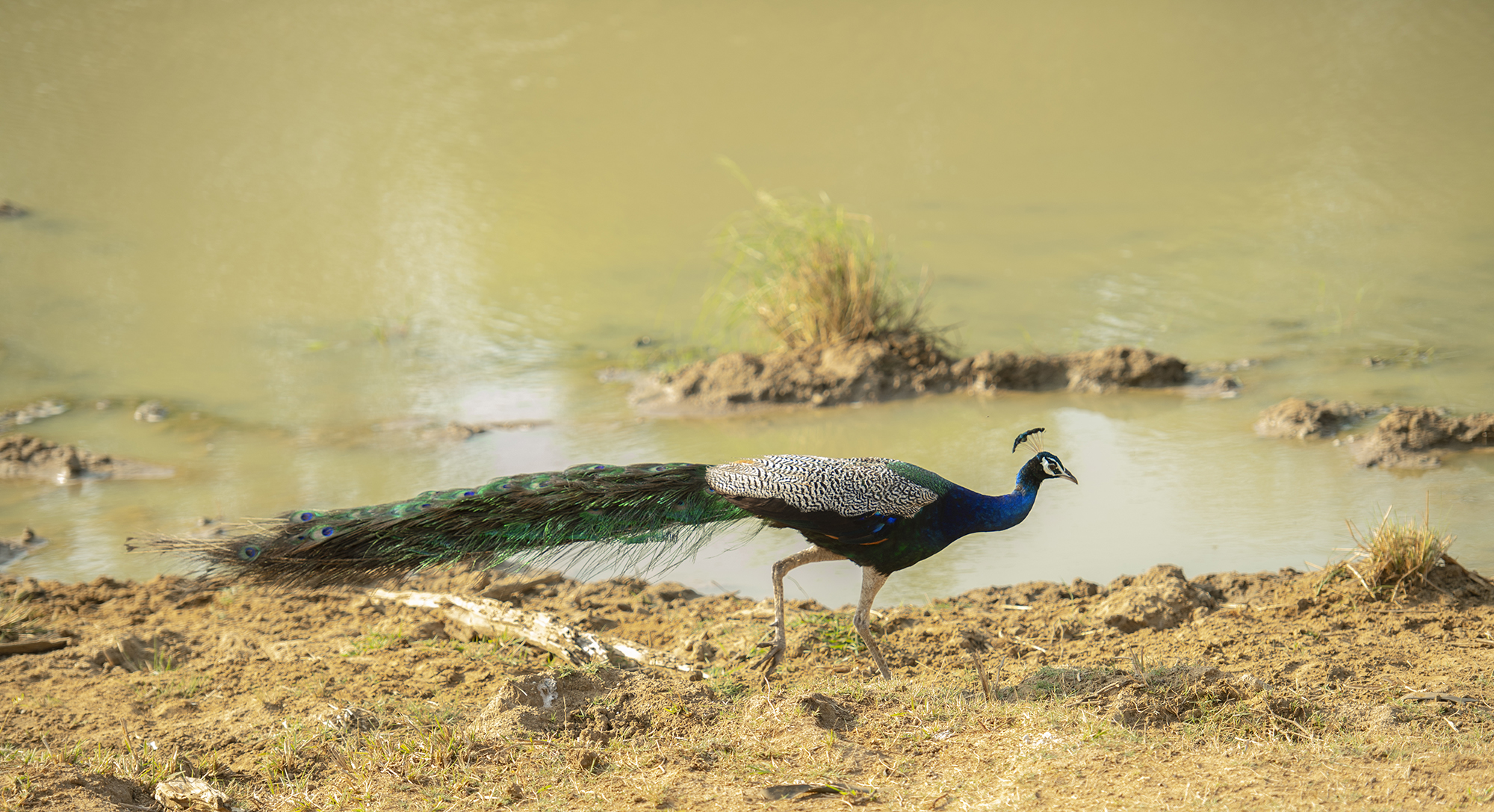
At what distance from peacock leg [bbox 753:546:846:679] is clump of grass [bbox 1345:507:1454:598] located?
7.44 ft

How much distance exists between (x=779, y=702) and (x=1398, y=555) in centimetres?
286

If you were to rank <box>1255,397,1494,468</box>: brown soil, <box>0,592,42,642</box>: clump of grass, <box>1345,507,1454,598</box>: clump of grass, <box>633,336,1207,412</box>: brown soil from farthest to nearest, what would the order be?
<box>633,336,1207,412</box>: brown soil
<box>1255,397,1494,468</box>: brown soil
<box>0,592,42,642</box>: clump of grass
<box>1345,507,1454,598</box>: clump of grass

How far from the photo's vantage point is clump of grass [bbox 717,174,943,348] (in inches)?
328

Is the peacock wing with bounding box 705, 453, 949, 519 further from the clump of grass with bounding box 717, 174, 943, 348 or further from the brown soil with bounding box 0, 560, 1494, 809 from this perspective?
the clump of grass with bounding box 717, 174, 943, 348

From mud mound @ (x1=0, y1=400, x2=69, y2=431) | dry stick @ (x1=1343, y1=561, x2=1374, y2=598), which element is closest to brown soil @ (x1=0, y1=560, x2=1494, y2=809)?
dry stick @ (x1=1343, y1=561, x2=1374, y2=598)

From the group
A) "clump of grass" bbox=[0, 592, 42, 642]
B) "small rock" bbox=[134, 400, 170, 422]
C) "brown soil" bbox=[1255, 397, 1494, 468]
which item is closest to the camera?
"clump of grass" bbox=[0, 592, 42, 642]

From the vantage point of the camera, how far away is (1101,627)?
4914 millimetres

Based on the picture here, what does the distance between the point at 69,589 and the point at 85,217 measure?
826 cm

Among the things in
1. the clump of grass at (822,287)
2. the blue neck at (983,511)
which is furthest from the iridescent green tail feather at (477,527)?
the clump of grass at (822,287)

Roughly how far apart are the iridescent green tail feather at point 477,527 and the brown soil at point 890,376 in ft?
11.6

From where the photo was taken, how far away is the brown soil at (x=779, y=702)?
3.46m

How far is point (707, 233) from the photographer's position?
11.5m

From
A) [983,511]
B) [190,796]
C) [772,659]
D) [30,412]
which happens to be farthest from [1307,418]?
[30,412]

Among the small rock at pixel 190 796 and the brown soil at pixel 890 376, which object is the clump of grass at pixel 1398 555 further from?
the small rock at pixel 190 796
